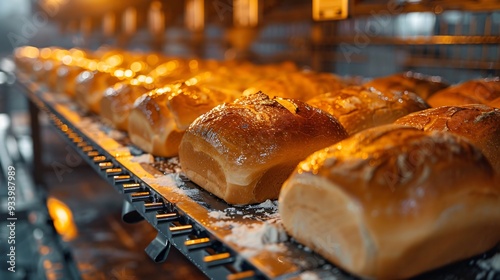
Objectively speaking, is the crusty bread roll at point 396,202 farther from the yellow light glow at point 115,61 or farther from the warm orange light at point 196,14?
the warm orange light at point 196,14

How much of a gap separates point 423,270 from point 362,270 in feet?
0.52

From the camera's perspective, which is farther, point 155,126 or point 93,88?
point 93,88

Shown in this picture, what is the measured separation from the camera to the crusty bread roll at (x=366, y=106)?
6.07 feet

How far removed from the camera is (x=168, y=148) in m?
2.05

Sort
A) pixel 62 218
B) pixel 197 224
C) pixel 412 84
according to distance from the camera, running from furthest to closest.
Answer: pixel 62 218 → pixel 412 84 → pixel 197 224

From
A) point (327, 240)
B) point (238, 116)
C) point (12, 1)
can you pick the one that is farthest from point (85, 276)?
point (12, 1)

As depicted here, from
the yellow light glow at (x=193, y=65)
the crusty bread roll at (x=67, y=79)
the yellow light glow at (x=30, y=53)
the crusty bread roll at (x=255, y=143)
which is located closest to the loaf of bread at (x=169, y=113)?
the crusty bread roll at (x=255, y=143)

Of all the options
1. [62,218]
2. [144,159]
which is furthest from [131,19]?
[144,159]

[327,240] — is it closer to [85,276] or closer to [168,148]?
[168,148]

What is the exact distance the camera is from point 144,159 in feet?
6.62

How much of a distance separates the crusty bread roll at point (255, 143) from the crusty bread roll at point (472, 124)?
0.89ft

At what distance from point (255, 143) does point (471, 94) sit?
1.17 metres

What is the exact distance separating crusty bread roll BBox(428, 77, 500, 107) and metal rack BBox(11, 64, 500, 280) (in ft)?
3.58

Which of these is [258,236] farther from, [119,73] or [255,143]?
[119,73]
